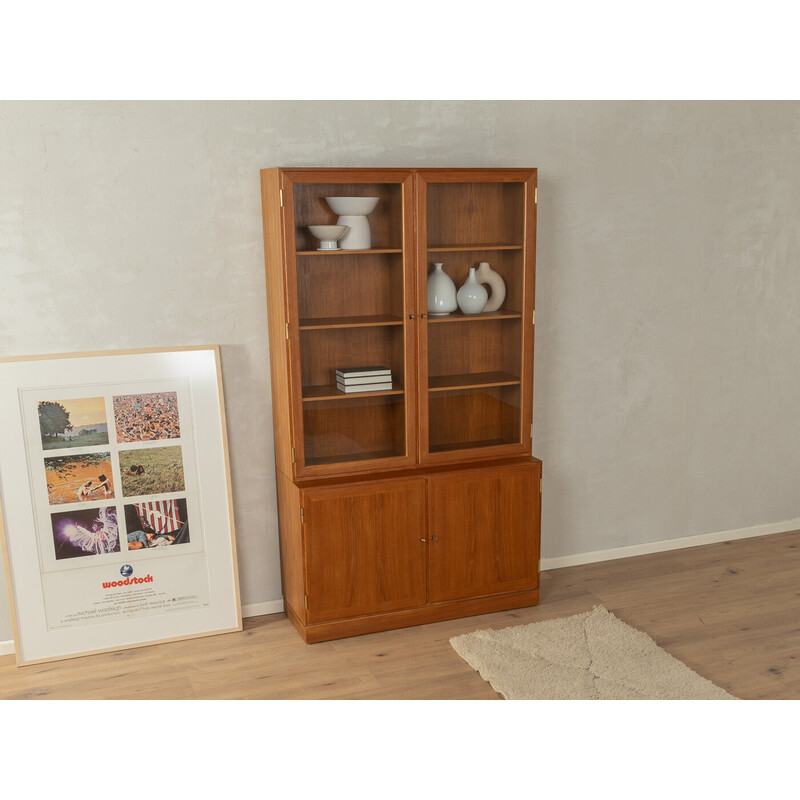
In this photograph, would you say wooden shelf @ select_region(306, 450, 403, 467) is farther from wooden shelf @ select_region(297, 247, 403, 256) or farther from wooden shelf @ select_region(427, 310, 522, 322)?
wooden shelf @ select_region(297, 247, 403, 256)

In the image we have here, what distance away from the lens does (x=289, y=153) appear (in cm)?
345

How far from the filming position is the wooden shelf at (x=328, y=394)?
3.46 m

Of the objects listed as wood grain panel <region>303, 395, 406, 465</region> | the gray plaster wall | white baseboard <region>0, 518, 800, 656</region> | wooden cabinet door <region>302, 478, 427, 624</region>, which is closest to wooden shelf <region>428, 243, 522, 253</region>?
the gray plaster wall

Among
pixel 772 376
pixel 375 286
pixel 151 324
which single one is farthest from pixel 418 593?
pixel 772 376

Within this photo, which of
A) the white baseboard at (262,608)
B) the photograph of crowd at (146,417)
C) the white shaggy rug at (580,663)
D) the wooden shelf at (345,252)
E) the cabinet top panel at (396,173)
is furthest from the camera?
the white baseboard at (262,608)

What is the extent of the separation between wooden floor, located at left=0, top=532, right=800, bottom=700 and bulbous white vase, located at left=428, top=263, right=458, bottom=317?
4.52 ft

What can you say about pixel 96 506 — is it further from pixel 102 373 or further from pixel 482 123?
pixel 482 123

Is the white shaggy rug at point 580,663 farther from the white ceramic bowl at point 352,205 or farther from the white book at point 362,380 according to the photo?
the white ceramic bowl at point 352,205

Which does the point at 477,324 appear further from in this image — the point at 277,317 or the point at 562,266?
the point at 277,317

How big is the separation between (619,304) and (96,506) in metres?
2.61

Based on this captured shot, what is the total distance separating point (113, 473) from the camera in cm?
345

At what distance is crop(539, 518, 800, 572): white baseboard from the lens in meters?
4.32

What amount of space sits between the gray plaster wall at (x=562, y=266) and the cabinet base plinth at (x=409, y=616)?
40 cm

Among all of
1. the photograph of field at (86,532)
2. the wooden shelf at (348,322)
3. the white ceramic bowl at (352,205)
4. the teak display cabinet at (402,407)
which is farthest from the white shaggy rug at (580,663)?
the white ceramic bowl at (352,205)
